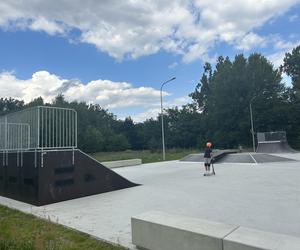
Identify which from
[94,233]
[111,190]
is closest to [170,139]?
[111,190]

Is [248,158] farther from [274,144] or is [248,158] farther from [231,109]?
[231,109]

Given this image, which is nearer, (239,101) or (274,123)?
(274,123)

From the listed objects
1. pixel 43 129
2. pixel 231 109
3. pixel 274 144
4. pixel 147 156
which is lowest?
pixel 147 156

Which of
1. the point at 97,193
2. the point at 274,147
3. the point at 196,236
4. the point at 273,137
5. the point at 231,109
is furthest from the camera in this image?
the point at 231,109

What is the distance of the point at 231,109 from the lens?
53938 millimetres

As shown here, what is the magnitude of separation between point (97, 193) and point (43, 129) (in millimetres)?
2774

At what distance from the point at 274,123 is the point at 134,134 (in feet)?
137

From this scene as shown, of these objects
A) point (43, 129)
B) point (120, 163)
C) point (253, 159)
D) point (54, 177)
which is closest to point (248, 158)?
point (253, 159)

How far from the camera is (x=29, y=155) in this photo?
362 inches

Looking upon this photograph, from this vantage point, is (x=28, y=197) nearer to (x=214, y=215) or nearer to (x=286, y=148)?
(x=214, y=215)

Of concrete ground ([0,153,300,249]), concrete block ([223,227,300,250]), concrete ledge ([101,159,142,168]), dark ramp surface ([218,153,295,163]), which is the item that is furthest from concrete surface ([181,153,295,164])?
concrete block ([223,227,300,250])

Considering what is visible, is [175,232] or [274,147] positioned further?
[274,147]

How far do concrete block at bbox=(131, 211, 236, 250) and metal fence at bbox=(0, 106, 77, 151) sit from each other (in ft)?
17.4

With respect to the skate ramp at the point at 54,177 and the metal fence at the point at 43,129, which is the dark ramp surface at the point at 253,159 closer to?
the skate ramp at the point at 54,177
